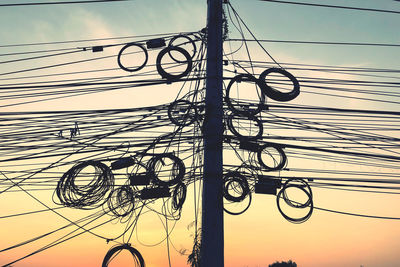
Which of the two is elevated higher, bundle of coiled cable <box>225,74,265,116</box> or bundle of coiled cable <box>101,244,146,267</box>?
bundle of coiled cable <box>225,74,265,116</box>

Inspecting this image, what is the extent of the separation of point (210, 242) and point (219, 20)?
4962mm

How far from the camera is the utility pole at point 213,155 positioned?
6.22 meters

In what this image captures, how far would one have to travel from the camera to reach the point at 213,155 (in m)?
6.62

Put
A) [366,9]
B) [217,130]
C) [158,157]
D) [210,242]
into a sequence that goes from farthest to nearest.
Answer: [158,157], [366,9], [217,130], [210,242]

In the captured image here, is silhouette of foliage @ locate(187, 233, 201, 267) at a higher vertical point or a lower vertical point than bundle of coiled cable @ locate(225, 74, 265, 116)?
lower

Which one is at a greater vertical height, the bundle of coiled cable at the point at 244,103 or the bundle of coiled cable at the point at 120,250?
the bundle of coiled cable at the point at 244,103

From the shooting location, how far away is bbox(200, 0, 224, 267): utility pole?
6.22 meters

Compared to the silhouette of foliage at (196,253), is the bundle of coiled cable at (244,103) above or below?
above

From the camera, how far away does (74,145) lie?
848cm

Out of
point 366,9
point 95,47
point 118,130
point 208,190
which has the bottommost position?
point 208,190

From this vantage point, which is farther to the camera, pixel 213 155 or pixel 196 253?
pixel 196 253

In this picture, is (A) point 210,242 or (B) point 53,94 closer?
(A) point 210,242

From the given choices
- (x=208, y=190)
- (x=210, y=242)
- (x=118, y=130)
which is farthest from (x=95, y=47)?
(x=210, y=242)

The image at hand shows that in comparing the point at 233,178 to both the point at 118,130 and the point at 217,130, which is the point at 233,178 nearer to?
the point at 217,130
